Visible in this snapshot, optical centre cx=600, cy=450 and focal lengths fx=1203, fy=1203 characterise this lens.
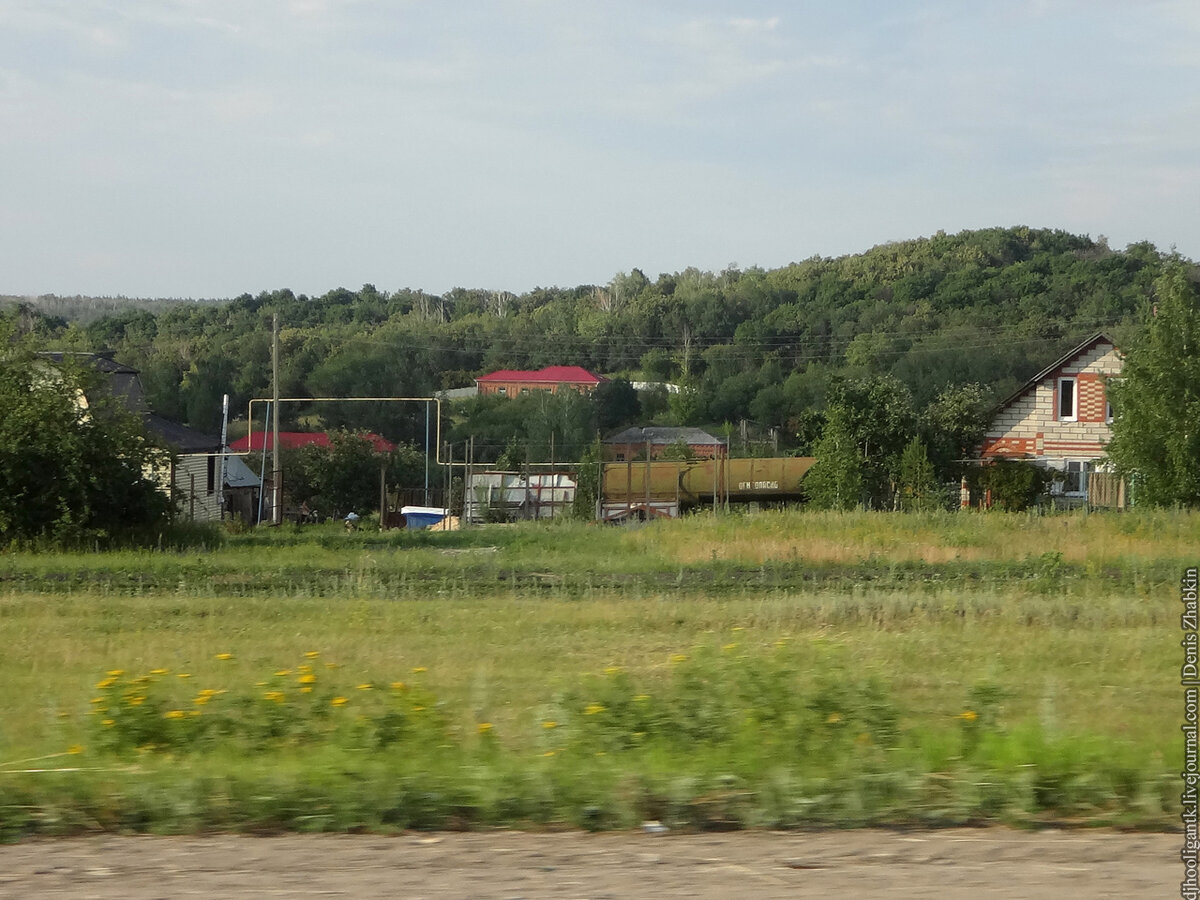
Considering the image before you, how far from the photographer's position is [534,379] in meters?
104

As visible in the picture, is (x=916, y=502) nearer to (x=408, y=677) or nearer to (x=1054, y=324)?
(x=408, y=677)

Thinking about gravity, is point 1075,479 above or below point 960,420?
below

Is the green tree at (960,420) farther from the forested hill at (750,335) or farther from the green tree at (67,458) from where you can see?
the green tree at (67,458)

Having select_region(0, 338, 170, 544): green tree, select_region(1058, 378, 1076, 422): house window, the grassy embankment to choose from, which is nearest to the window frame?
select_region(1058, 378, 1076, 422): house window

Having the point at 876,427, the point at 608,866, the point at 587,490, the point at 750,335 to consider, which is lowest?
the point at 608,866

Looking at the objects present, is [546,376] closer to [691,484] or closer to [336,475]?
[336,475]

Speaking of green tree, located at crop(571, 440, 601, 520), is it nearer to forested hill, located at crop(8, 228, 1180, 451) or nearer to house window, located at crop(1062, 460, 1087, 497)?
house window, located at crop(1062, 460, 1087, 497)

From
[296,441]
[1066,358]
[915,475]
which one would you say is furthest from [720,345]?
[915,475]

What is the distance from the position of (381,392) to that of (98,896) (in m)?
84.4

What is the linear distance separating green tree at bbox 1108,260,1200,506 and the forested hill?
111 feet

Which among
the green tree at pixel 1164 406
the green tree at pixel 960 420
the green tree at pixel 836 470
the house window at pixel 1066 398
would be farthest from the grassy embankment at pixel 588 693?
the house window at pixel 1066 398

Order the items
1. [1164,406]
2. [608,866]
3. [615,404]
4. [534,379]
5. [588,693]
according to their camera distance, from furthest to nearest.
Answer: [534,379] → [615,404] → [1164,406] → [588,693] → [608,866]

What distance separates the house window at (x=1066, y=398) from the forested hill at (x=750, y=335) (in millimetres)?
16754

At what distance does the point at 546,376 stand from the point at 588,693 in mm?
96711
